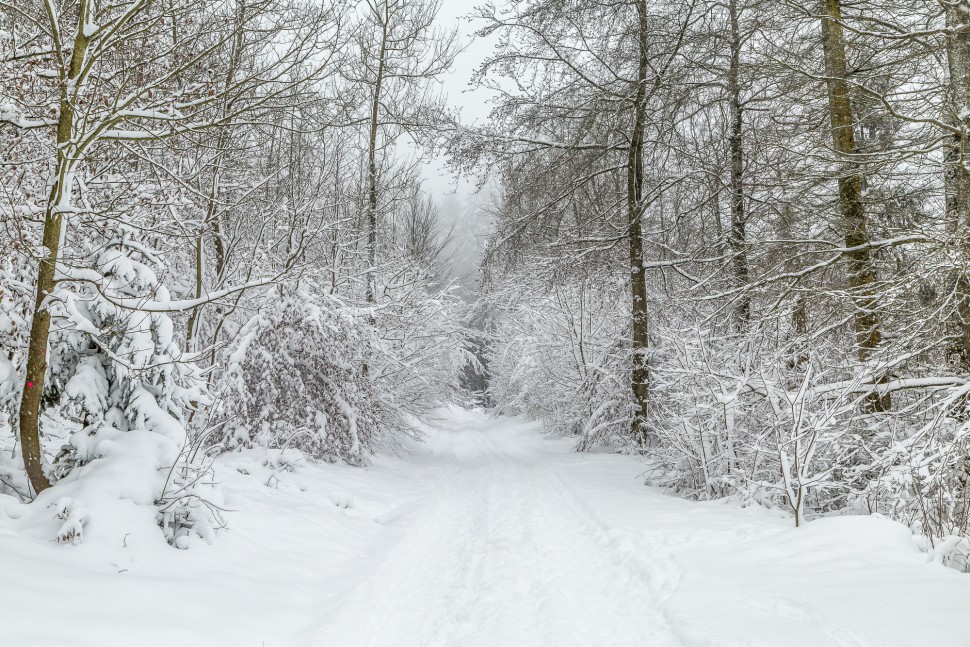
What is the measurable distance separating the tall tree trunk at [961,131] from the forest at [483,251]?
0.15ft

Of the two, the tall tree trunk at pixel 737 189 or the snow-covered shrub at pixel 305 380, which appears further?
the snow-covered shrub at pixel 305 380

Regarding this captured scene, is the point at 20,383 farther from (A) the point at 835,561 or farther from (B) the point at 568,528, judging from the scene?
(A) the point at 835,561

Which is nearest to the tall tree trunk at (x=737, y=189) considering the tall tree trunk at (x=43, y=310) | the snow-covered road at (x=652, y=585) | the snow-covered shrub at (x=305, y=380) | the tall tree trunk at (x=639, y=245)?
the tall tree trunk at (x=639, y=245)

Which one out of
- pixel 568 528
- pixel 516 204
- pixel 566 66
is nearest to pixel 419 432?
pixel 516 204

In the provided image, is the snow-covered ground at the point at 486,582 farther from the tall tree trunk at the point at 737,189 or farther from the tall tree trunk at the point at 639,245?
the tall tree trunk at the point at 639,245

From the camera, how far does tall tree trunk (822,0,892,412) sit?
6691 mm

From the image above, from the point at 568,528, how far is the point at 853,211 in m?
5.53

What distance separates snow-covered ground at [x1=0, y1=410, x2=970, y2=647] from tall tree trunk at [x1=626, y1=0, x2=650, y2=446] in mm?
5718

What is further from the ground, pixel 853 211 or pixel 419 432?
pixel 853 211

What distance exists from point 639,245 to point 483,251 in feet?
11.8

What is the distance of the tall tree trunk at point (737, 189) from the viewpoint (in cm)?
828

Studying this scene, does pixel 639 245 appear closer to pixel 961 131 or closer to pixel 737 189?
pixel 737 189

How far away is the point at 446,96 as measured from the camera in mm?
14703

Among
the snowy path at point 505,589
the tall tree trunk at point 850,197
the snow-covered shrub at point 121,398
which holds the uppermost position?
the tall tree trunk at point 850,197
